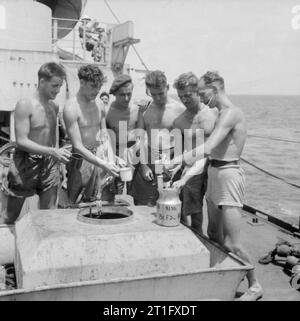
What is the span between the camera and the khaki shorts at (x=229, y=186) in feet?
12.0

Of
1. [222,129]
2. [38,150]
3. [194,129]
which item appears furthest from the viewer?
[194,129]

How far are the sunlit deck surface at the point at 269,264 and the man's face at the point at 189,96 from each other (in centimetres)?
189

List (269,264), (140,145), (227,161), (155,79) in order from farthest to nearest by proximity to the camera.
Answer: (269,264) < (140,145) < (155,79) < (227,161)

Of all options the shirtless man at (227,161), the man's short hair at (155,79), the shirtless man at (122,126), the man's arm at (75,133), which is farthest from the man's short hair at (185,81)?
the man's arm at (75,133)

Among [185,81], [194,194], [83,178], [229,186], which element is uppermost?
[185,81]

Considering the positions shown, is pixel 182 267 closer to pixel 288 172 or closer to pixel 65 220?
pixel 65 220

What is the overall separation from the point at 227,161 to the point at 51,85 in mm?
1825

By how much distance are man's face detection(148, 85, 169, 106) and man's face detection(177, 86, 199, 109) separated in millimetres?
260

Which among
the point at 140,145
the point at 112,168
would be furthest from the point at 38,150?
the point at 140,145

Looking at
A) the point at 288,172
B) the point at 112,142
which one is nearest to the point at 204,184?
the point at 112,142

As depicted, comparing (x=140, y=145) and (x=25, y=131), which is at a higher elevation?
(x=25, y=131)

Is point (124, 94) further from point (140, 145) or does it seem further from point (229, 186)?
point (229, 186)

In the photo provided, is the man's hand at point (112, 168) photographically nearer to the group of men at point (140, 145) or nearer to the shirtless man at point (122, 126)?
the group of men at point (140, 145)

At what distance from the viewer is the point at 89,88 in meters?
4.17
